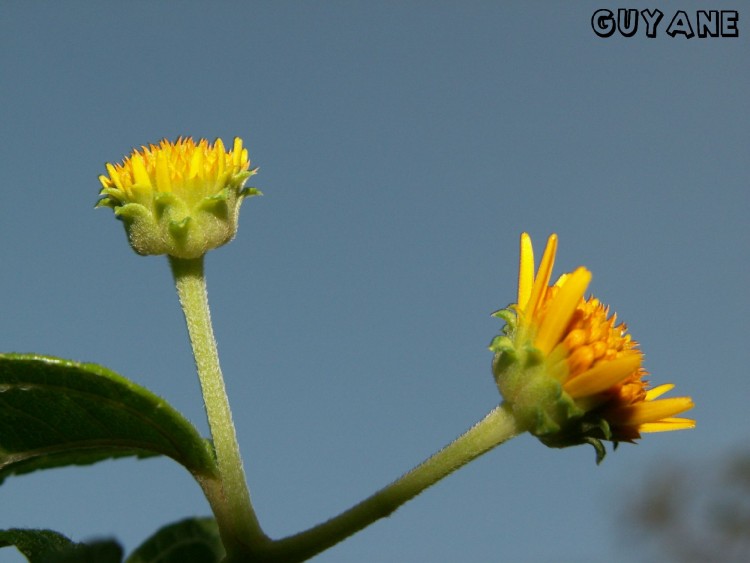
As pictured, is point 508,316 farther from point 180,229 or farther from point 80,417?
point 80,417

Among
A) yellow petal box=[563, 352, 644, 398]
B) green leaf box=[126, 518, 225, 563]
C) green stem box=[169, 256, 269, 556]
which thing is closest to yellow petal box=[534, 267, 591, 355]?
yellow petal box=[563, 352, 644, 398]

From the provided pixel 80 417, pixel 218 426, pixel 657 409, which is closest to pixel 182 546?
pixel 218 426

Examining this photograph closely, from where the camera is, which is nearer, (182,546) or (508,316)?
(182,546)

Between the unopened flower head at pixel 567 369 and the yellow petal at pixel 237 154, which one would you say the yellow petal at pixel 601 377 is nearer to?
the unopened flower head at pixel 567 369

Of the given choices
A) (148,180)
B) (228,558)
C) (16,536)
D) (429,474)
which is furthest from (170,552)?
(148,180)

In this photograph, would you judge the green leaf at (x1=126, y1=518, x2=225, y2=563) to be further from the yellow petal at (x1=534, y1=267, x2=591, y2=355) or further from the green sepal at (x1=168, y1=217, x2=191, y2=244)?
the yellow petal at (x1=534, y1=267, x2=591, y2=355)

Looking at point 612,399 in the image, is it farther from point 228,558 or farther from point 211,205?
point 211,205
